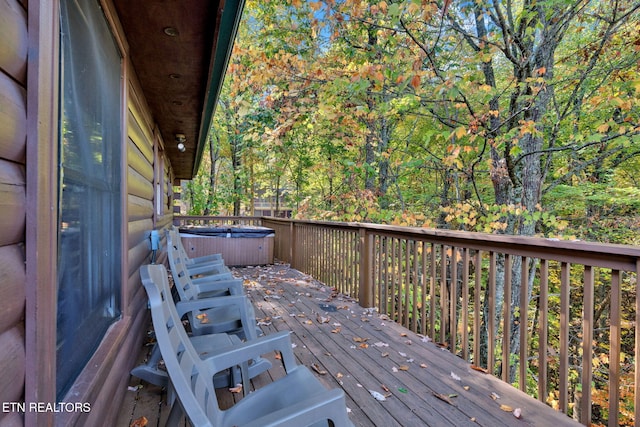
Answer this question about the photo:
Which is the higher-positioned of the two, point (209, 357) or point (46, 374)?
point (46, 374)

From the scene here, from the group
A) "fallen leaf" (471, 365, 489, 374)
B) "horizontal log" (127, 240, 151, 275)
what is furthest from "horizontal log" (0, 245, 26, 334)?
"fallen leaf" (471, 365, 489, 374)

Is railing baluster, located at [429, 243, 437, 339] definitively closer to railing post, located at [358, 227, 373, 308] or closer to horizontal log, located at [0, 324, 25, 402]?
railing post, located at [358, 227, 373, 308]

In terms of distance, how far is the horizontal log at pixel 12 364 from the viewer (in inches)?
28.3

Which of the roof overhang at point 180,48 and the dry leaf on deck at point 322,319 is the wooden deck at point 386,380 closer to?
the dry leaf on deck at point 322,319

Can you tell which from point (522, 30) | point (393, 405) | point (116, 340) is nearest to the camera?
point (116, 340)

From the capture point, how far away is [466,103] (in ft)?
15.6

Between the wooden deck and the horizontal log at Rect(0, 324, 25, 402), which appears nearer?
the horizontal log at Rect(0, 324, 25, 402)

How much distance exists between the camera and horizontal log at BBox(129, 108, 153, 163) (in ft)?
8.26

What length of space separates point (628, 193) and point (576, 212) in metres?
1.30

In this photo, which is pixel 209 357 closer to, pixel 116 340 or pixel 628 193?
pixel 116 340

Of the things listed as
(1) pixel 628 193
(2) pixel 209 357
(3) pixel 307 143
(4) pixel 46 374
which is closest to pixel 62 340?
(4) pixel 46 374

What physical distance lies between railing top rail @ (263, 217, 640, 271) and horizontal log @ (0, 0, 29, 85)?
248cm

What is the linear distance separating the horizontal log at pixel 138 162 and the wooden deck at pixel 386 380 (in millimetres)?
1582

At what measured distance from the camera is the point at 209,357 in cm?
147
